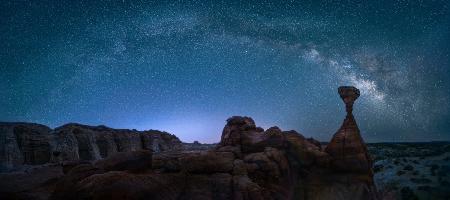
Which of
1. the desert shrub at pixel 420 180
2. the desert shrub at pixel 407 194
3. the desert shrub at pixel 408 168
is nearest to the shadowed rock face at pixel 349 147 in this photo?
the desert shrub at pixel 407 194

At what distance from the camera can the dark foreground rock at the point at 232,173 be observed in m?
16.2

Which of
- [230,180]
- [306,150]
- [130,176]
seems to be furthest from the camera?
[306,150]

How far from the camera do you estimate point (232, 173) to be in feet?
66.5

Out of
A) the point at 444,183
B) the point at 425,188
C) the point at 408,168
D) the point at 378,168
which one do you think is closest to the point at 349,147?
the point at 425,188

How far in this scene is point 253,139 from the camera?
2683 centimetres

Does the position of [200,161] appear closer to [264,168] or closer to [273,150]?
[264,168]

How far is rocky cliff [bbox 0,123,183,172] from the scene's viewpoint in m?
44.9

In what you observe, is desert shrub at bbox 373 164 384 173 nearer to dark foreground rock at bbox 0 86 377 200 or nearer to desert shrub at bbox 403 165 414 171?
desert shrub at bbox 403 165 414 171

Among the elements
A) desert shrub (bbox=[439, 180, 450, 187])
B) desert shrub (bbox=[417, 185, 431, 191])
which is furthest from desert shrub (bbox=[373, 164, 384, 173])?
desert shrub (bbox=[417, 185, 431, 191])

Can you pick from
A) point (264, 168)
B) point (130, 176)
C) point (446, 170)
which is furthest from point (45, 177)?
point (446, 170)

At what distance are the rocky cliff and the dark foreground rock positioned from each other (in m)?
22.3

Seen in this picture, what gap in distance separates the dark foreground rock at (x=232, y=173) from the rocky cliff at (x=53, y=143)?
22.3 meters

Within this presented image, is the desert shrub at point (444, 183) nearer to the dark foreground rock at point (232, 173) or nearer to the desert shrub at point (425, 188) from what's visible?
the desert shrub at point (425, 188)

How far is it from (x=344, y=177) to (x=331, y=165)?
4.50ft
